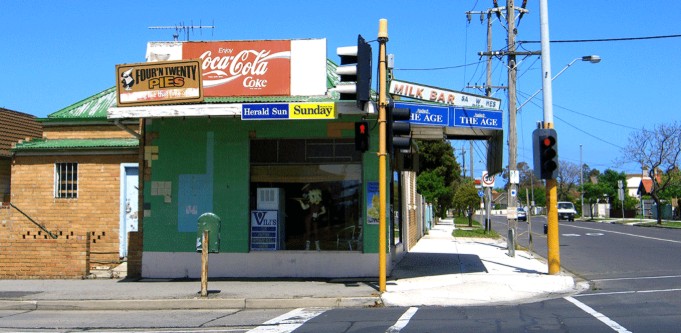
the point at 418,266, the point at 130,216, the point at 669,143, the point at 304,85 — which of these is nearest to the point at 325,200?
the point at 304,85

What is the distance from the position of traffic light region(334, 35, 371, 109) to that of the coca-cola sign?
258 cm

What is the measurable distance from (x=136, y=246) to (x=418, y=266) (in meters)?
7.05

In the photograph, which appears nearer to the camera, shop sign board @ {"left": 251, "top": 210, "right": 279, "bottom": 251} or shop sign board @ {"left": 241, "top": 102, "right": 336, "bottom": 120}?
shop sign board @ {"left": 241, "top": 102, "right": 336, "bottom": 120}

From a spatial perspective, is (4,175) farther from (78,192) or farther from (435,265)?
(435,265)

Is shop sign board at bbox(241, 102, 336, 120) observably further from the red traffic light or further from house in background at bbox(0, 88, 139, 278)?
the red traffic light

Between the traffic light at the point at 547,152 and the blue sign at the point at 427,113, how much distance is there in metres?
2.97

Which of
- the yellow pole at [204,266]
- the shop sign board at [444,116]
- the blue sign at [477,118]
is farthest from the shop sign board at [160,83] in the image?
the blue sign at [477,118]

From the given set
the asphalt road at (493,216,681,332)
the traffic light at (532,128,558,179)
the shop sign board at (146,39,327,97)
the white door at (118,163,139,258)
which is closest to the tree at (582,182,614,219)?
the asphalt road at (493,216,681,332)

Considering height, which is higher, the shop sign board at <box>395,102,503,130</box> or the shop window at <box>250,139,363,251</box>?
the shop sign board at <box>395,102,503,130</box>

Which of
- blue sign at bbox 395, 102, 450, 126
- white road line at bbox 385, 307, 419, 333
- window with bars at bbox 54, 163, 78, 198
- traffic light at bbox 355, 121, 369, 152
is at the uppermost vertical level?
blue sign at bbox 395, 102, 450, 126

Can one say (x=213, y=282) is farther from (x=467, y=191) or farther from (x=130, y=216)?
(x=467, y=191)

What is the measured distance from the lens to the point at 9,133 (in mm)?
21297

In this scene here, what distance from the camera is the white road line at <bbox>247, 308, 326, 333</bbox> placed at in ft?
31.1

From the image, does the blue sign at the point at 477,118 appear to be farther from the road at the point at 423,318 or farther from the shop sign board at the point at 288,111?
the road at the point at 423,318
